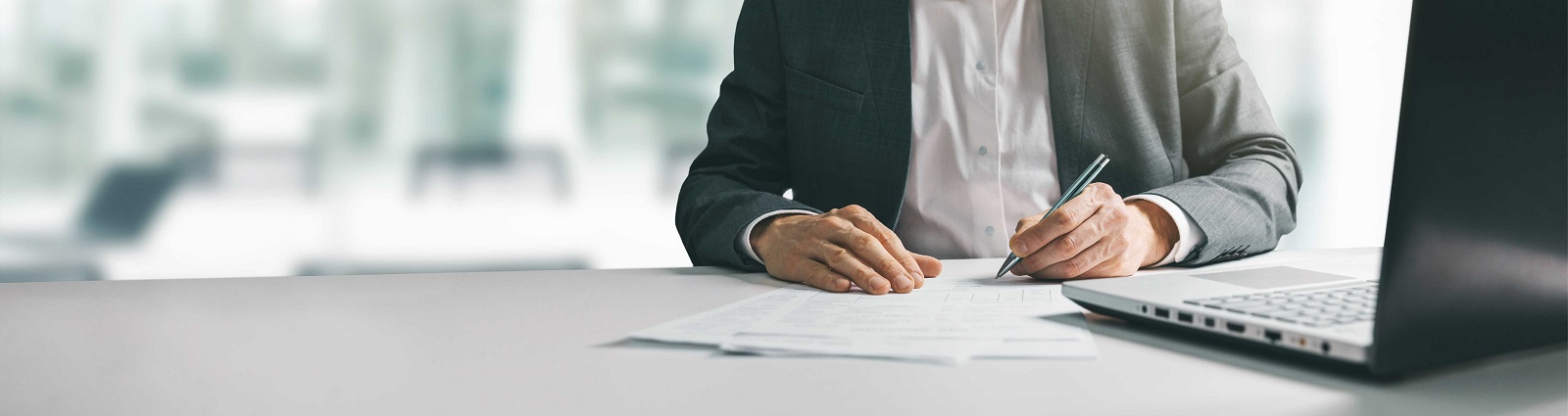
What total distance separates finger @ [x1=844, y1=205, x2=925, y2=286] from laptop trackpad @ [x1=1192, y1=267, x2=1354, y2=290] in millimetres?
259

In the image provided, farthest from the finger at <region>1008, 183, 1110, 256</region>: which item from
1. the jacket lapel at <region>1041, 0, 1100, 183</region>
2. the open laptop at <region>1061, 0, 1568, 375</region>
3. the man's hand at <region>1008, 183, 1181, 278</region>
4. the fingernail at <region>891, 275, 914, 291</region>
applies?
the jacket lapel at <region>1041, 0, 1100, 183</region>

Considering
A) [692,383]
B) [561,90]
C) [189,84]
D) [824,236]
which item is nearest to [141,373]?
[692,383]

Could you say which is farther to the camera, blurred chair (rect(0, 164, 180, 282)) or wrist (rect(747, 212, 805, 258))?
blurred chair (rect(0, 164, 180, 282))

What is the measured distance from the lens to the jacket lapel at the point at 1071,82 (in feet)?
4.51

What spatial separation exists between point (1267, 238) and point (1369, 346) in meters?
0.80

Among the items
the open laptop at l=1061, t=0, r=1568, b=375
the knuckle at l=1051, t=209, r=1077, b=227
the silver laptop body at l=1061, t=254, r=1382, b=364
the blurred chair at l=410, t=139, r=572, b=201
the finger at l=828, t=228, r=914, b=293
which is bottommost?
the blurred chair at l=410, t=139, r=572, b=201

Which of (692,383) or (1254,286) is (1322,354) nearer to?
(1254,286)

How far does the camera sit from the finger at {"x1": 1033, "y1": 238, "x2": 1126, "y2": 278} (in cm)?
92

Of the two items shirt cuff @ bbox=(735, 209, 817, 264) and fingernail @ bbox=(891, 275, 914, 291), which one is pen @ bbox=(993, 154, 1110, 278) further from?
shirt cuff @ bbox=(735, 209, 817, 264)

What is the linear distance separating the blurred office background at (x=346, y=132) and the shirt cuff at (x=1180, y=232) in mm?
2112

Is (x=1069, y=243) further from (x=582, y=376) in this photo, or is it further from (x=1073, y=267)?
(x=582, y=376)

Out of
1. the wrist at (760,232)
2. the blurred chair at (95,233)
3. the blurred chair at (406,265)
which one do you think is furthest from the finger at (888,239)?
the blurred chair at (95,233)

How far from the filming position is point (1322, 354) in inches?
18.9

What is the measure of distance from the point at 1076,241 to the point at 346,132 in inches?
102
